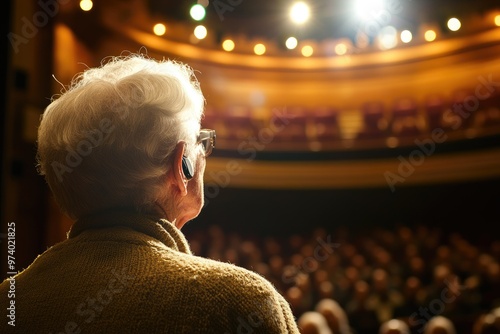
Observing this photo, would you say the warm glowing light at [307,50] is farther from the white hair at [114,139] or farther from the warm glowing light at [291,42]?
the white hair at [114,139]

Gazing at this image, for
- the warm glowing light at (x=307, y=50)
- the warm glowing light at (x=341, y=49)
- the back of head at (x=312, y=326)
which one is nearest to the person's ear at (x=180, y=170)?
the back of head at (x=312, y=326)

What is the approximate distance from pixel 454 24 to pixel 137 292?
4243mm

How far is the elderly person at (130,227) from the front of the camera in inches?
20.8

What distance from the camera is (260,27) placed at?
596cm

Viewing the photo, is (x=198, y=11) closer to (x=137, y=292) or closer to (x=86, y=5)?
(x=86, y=5)

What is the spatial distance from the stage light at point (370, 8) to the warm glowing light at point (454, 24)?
21.7 inches

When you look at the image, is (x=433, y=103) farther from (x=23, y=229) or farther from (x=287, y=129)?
(x=23, y=229)

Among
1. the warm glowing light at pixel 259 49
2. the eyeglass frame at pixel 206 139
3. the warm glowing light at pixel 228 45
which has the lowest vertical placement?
the eyeglass frame at pixel 206 139

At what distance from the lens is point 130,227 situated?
0.61m

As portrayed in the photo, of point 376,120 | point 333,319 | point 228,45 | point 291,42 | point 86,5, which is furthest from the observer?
point 228,45

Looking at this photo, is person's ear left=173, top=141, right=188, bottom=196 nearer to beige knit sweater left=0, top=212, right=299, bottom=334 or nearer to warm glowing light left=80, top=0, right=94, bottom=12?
beige knit sweater left=0, top=212, right=299, bottom=334

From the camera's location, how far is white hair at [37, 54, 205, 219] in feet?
2.05

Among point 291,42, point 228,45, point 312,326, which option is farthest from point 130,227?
point 228,45

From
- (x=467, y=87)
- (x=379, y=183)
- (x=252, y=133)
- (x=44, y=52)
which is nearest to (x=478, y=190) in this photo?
(x=379, y=183)
